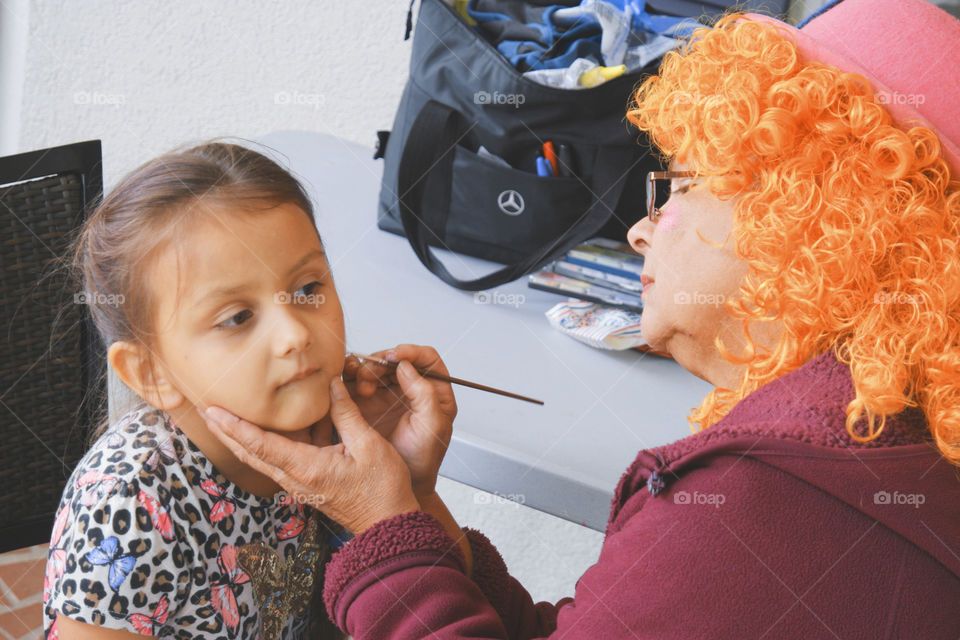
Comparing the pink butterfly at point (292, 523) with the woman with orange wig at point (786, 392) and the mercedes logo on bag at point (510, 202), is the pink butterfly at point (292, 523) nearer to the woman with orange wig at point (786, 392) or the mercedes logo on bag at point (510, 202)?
the woman with orange wig at point (786, 392)

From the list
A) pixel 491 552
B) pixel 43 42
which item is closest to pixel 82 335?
pixel 491 552

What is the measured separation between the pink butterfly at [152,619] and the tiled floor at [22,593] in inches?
13.6

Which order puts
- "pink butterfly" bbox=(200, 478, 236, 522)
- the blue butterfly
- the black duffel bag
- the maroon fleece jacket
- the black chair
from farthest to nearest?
the black duffel bag → the black chair → "pink butterfly" bbox=(200, 478, 236, 522) → the blue butterfly → the maroon fleece jacket

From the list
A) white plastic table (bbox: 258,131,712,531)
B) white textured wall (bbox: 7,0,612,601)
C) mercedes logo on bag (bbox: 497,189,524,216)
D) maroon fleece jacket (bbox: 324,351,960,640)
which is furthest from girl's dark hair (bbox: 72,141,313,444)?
white textured wall (bbox: 7,0,612,601)

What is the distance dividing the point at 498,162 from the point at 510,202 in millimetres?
84

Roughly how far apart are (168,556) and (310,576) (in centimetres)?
24

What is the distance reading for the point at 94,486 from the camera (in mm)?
910

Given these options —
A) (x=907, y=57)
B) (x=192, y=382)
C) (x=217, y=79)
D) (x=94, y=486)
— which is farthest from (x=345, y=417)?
(x=217, y=79)

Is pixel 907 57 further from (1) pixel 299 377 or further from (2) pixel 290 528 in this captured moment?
(2) pixel 290 528

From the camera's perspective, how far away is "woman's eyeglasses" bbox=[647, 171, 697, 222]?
1.01 meters

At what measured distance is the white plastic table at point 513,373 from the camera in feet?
3.49

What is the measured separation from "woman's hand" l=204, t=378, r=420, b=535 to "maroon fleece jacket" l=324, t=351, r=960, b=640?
0.17 m

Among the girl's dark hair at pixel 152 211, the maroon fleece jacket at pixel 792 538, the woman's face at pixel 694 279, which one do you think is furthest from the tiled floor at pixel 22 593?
the woman's face at pixel 694 279

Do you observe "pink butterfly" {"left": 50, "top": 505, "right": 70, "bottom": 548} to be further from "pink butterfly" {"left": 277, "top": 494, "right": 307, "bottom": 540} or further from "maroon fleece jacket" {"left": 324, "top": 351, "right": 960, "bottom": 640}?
"maroon fleece jacket" {"left": 324, "top": 351, "right": 960, "bottom": 640}
